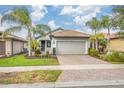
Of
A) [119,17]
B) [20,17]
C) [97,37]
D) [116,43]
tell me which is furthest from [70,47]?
[119,17]

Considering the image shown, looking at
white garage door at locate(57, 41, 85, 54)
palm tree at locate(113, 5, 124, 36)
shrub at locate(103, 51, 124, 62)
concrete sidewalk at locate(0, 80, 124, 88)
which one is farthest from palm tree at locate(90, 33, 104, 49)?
concrete sidewalk at locate(0, 80, 124, 88)

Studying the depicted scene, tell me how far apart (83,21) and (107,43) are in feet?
14.6

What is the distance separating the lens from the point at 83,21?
2197 cm

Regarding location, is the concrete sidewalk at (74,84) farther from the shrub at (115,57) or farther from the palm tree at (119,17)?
the shrub at (115,57)

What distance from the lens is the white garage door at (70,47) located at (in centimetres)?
2516

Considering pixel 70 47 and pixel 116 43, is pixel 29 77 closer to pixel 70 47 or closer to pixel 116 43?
pixel 70 47

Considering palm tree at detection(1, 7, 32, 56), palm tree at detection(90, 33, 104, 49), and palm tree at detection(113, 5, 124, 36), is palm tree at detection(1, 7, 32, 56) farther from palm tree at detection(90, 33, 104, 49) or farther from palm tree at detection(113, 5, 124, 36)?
palm tree at detection(113, 5, 124, 36)

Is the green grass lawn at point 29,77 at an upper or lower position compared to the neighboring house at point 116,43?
lower

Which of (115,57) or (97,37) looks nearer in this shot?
(115,57)

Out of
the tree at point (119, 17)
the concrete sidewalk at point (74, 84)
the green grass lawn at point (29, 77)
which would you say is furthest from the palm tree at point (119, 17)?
the concrete sidewalk at point (74, 84)

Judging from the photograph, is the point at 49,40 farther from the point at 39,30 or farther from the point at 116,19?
the point at 116,19

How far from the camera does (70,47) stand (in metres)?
25.3
